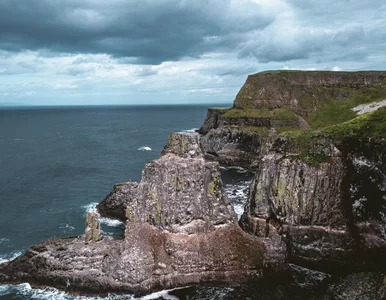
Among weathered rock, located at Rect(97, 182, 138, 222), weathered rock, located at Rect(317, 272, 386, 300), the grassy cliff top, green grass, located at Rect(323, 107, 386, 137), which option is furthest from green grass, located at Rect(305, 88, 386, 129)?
weathered rock, located at Rect(317, 272, 386, 300)

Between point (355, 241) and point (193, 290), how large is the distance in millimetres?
17711

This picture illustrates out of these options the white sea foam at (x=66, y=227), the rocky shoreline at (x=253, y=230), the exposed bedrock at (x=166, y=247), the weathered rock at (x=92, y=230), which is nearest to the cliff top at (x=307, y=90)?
the white sea foam at (x=66, y=227)

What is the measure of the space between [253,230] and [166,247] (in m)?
10.6

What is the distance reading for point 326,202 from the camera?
38906 millimetres

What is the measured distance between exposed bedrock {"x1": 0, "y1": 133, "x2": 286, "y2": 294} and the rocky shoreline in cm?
11

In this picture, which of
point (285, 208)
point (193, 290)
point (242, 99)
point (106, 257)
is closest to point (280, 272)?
point (285, 208)

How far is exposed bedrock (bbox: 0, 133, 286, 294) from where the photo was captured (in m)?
36.6

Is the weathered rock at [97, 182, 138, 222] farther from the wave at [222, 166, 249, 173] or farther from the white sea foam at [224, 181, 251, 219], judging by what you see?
the wave at [222, 166, 249, 173]

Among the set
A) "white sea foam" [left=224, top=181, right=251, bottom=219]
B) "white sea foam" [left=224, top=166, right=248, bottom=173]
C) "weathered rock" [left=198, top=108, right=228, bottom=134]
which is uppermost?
"weathered rock" [left=198, top=108, right=228, bottom=134]

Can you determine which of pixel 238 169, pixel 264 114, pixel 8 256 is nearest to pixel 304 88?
pixel 264 114

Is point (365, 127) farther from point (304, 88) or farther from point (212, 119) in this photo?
point (212, 119)

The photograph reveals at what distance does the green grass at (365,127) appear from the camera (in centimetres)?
3697

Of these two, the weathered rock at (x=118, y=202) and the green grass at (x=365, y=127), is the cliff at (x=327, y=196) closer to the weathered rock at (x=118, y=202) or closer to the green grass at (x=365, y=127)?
the green grass at (x=365, y=127)

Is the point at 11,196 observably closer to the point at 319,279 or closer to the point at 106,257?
the point at 106,257
